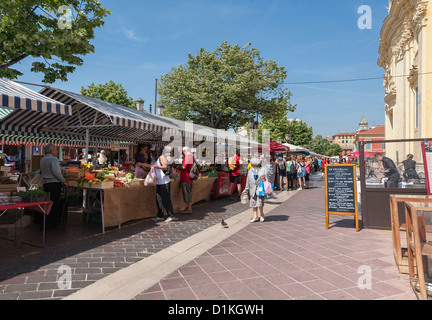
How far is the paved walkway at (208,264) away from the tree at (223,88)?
57.5ft

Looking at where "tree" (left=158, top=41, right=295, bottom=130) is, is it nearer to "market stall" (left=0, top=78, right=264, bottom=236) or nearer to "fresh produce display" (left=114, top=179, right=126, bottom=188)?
"market stall" (left=0, top=78, right=264, bottom=236)

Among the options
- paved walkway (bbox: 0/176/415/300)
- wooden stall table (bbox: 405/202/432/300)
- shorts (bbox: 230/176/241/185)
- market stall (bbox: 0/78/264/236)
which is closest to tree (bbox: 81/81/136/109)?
market stall (bbox: 0/78/264/236)

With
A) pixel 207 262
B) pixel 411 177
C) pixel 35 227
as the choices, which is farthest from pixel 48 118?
pixel 411 177

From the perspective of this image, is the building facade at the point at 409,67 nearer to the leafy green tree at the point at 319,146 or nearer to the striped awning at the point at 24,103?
the striped awning at the point at 24,103

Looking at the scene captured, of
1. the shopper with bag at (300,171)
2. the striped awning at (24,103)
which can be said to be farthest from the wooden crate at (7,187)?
the shopper with bag at (300,171)

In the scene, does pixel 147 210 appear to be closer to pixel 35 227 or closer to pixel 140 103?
pixel 35 227

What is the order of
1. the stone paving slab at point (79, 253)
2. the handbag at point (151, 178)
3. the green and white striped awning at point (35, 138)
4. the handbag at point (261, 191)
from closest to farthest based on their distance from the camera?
the stone paving slab at point (79, 253) → the handbag at point (151, 178) → the handbag at point (261, 191) → the green and white striped awning at point (35, 138)

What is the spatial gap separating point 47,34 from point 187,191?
18.3ft

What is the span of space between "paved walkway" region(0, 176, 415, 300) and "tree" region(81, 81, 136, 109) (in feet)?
105

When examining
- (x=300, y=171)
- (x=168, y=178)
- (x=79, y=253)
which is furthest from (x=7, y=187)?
(x=300, y=171)

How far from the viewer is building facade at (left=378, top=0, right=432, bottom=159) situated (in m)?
14.3

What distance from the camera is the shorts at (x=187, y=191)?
298 inches

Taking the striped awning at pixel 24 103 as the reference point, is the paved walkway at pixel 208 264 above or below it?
below

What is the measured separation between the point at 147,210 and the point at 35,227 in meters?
2.33
